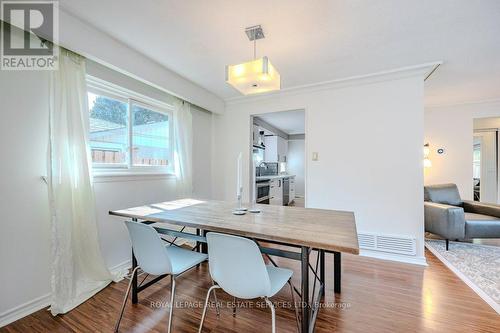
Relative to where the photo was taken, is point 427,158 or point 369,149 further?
point 427,158

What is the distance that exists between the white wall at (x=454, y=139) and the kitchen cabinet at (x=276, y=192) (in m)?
3.22

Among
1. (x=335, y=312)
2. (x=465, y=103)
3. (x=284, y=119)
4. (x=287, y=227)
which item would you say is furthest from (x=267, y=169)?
(x=287, y=227)

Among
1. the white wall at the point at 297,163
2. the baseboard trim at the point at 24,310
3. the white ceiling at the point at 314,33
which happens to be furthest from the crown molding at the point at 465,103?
the baseboard trim at the point at 24,310

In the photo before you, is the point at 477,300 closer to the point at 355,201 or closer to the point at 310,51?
the point at 355,201

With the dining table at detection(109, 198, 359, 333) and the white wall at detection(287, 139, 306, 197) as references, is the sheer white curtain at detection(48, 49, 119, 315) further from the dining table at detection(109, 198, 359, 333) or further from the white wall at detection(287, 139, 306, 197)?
the white wall at detection(287, 139, 306, 197)

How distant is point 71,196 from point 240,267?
5.53ft

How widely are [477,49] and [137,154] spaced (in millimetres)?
3921

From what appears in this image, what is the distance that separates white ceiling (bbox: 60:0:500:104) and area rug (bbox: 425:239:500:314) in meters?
2.33

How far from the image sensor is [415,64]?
2537 millimetres

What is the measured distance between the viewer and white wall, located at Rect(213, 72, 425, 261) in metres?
2.74

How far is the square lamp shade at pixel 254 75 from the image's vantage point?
1576 mm

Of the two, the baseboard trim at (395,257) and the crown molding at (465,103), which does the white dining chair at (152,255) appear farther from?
the crown molding at (465,103)

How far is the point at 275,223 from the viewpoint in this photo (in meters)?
1.51

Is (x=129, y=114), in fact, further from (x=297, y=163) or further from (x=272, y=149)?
(x=297, y=163)
